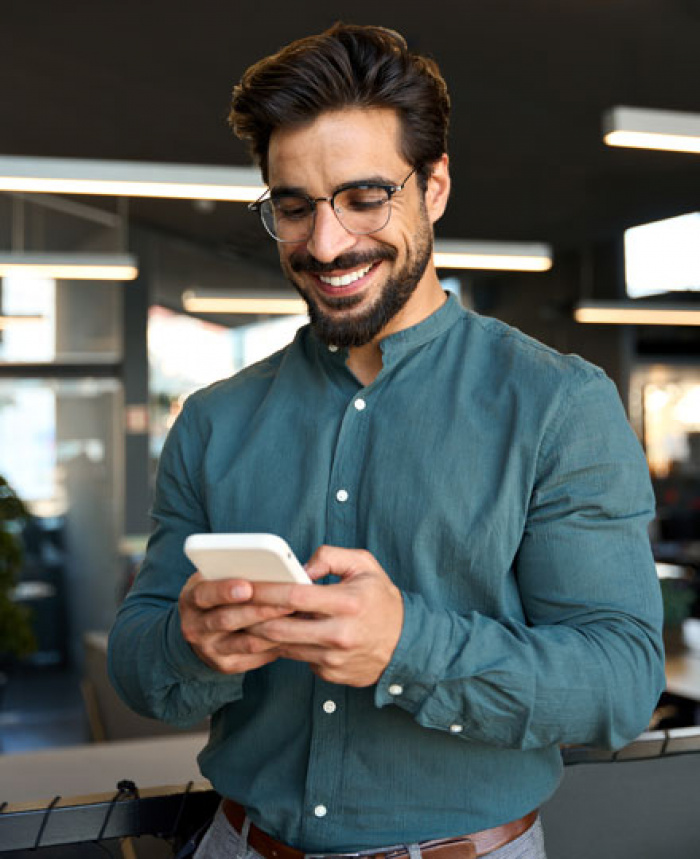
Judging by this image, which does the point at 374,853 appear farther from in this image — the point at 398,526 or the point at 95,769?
the point at 95,769

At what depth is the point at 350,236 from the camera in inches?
46.8

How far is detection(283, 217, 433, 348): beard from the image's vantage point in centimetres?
121

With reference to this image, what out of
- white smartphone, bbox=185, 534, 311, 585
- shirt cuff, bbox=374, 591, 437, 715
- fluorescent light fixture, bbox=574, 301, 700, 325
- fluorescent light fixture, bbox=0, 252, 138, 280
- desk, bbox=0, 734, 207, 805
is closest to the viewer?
white smartphone, bbox=185, 534, 311, 585

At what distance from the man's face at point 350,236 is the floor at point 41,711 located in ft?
18.6

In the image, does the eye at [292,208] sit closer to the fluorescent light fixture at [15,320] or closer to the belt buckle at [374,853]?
the belt buckle at [374,853]

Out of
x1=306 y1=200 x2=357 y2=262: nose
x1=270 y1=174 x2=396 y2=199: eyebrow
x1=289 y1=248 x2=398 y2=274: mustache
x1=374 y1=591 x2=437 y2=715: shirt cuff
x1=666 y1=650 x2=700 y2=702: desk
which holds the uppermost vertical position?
x1=270 y1=174 x2=396 y2=199: eyebrow

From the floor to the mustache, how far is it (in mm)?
5670

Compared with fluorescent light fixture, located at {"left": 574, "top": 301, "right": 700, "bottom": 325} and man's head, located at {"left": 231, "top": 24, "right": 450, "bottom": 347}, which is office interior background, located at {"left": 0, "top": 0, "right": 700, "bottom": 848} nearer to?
fluorescent light fixture, located at {"left": 574, "top": 301, "right": 700, "bottom": 325}

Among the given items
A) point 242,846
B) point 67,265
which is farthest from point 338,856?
point 67,265

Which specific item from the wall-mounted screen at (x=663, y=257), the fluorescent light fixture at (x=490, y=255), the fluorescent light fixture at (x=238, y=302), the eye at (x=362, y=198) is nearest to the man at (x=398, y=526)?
the eye at (x=362, y=198)

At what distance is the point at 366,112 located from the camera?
1.19 meters

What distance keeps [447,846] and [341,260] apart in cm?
63

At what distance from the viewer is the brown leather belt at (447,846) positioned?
1.12 m

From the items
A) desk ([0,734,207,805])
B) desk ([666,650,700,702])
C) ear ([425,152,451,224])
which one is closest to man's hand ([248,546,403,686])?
ear ([425,152,451,224])
